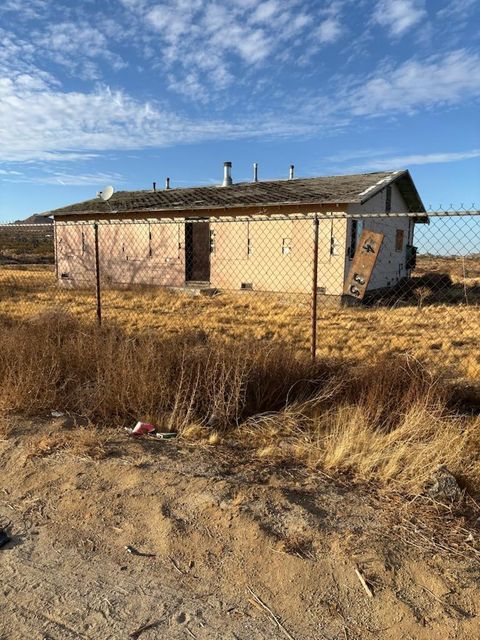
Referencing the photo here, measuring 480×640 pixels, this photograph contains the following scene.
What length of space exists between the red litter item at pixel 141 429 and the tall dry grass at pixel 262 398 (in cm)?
15

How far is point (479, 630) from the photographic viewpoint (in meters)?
2.07

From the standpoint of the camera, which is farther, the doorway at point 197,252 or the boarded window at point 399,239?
the boarded window at point 399,239

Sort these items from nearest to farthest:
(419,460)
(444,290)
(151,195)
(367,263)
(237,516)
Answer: (237,516)
(419,460)
(367,263)
(444,290)
(151,195)

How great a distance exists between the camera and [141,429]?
404cm

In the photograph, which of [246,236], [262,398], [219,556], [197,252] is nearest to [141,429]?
[262,398]

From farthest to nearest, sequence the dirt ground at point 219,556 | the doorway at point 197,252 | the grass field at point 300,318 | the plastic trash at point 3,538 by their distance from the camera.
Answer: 1. the doorway at point 197,252
2. the grass field at point 300,318
3. the plastic trash at point 3,538
4. the dirt ground at point 219,556

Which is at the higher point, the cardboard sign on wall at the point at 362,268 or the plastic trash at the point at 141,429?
the cardboard sign on wall at the point at 362,268

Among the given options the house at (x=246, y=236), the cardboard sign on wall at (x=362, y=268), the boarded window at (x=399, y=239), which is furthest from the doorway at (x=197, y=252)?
the boarded window at (x=399, y=239)

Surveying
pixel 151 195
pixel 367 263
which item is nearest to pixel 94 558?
pixel 367 263

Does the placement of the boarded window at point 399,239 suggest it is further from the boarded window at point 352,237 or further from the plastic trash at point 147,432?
the plastic trash at point 147,432

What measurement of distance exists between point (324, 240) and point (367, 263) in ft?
8.27

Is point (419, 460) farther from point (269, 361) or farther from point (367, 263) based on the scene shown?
point (367, 263)

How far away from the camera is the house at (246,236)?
50.3 ft

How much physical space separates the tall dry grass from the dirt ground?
1.54ft
